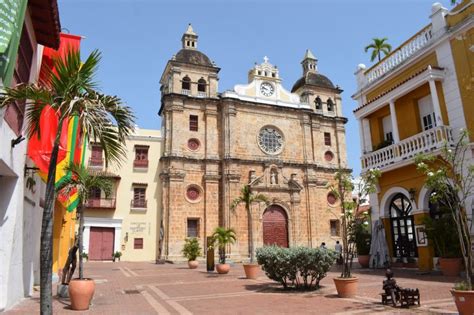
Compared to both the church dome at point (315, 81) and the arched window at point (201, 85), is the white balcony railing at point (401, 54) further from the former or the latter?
the church dome at point (315, 81)

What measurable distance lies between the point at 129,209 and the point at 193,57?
14651 mm

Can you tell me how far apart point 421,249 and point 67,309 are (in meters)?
13.6

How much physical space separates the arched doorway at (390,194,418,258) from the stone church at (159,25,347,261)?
14474 millimetres

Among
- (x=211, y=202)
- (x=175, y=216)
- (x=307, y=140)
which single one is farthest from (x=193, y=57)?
(x=175, y=216)

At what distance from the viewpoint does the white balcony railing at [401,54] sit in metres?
16.5

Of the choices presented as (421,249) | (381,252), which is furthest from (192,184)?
(421,249)

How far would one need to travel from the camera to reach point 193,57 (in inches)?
1328

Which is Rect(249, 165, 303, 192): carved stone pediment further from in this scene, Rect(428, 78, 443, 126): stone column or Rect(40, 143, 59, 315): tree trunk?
Rect(40, 143, 59, 315): tree trunk

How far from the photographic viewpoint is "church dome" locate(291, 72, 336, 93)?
3853cm

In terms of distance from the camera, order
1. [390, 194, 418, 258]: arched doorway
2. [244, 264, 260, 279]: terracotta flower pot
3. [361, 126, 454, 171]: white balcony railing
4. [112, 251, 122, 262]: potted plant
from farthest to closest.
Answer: [112, 251, 122, 262]: potted plant → [390, 194, 418, 258]: arched doorway → [244, 264, 260, 279]: terracotta flower pot → [361, 126, 454, 171]: white balcony railing

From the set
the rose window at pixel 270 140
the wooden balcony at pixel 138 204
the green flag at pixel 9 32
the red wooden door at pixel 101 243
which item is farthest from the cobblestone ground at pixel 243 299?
the rose window at pixel 270 140

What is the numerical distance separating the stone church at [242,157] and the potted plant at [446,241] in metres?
17.6

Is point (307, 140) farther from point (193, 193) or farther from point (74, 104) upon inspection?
point (74, 104)

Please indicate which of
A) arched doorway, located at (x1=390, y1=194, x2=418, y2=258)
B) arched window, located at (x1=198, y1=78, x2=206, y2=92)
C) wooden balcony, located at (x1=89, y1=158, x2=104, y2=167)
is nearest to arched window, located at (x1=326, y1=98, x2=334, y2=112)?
arched window, located at (x1=198, y1=78, x2=206, y2=92)
